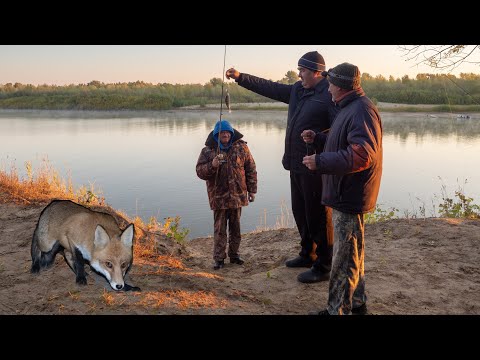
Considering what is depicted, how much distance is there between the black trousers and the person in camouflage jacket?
82 cm

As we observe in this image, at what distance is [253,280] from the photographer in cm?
539

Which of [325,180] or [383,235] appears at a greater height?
[325,180]

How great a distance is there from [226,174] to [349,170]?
251 cm

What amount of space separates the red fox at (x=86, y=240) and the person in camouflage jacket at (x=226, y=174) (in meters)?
2.25

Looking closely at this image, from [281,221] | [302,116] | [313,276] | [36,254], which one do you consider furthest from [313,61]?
Answer: [281,221]

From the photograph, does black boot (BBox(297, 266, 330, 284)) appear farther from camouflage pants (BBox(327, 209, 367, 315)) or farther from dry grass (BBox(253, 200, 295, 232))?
dry grass (BBox(253, 200, 295, 232))

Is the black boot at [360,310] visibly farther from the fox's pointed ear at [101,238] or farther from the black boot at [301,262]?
the fox's pointed ear at [101,238]

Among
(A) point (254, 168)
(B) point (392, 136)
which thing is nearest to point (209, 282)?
(A) point (254, 168)

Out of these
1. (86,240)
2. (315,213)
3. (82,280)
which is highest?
(86,240)

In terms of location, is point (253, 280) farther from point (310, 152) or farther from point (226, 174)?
point (310, 152)

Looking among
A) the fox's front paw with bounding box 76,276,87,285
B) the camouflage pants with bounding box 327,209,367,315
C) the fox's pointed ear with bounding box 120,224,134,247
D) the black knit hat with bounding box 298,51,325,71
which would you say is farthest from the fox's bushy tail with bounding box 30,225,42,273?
the black knit hat with bounding box 298,51,325,71

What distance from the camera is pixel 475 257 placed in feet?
20.5

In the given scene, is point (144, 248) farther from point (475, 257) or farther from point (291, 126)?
point (475, 257)

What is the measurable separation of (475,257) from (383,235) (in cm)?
149
